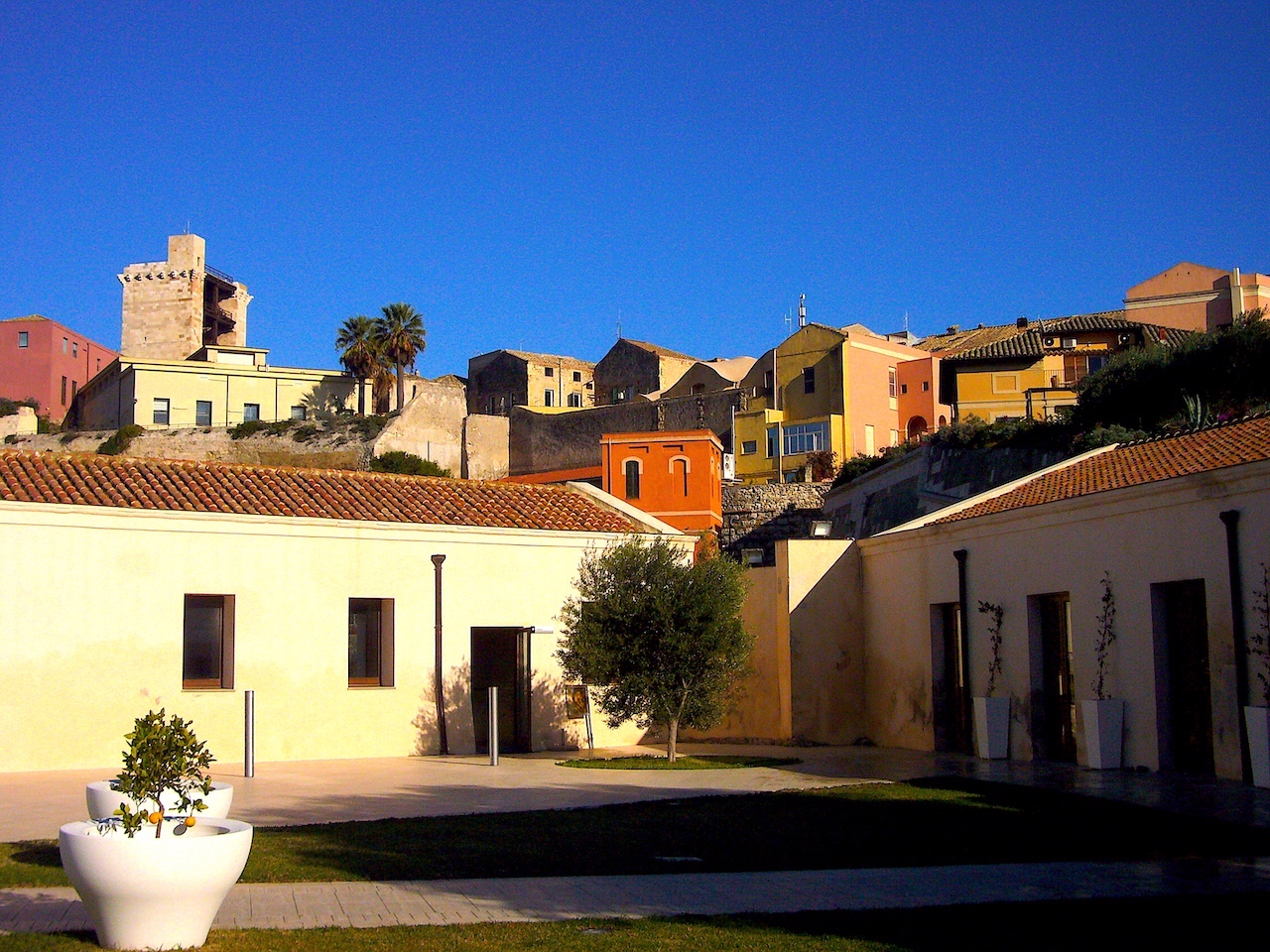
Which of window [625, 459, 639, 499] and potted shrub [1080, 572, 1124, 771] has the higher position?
window [625, 459, 639, 499]

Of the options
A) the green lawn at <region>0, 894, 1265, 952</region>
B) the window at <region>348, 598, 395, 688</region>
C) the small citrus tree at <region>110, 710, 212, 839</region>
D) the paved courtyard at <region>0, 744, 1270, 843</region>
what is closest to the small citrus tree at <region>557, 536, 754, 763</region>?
the paved courtyard at <region>0, 744, 1270, 843</region>

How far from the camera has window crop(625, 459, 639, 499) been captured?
52188mm

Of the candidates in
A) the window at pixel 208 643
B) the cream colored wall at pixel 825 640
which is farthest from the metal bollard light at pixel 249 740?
the cream colored wall at pixel 825 640

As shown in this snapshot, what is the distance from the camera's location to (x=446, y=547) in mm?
21688

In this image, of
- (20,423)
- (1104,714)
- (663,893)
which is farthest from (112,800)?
(20,423)

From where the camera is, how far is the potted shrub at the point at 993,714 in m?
17.6

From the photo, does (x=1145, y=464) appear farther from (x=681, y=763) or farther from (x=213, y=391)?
(x=213, y=391)

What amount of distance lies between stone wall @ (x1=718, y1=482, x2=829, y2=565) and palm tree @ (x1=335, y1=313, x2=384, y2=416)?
27.7 m

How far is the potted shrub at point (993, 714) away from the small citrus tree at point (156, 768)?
1272 centimetres

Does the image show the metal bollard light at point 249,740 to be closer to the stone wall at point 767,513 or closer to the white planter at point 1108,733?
the white planter at point 1108,733

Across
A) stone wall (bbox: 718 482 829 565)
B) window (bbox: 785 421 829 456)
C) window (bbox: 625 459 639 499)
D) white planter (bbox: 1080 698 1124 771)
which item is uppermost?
window (bbox: 785 421 829 456)

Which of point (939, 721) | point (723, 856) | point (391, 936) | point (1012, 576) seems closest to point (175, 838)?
point (391, 936)

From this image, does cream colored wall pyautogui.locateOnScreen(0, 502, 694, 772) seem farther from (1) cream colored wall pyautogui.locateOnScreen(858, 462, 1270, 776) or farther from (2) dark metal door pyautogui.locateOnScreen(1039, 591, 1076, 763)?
(2) dark metal door pyautogui.locateOnScreen(1039, 591, 1076, 763)

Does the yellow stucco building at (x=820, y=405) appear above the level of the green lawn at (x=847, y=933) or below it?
above
